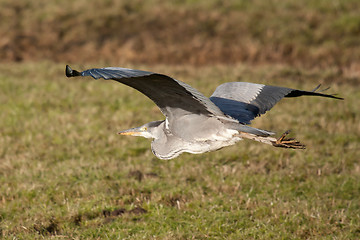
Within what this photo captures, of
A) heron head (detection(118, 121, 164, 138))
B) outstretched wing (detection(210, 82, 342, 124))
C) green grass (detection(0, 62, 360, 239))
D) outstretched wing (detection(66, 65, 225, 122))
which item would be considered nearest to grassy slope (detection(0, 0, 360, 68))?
green grass (detection(0, 62, 360, 239))

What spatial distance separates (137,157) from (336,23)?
903cm

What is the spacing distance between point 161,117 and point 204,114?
4.01 metres

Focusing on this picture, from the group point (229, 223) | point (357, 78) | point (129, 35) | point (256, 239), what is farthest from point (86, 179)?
point (129, 35)

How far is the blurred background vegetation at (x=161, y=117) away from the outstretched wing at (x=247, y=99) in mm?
1161

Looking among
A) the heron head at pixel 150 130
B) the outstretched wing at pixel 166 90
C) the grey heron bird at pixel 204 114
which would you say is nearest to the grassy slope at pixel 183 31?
the heron head at pixel 150 130

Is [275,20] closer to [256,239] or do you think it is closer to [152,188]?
[152,188]

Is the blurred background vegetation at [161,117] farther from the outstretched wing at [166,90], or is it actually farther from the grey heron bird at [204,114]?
the outstretched wing at [166,90]

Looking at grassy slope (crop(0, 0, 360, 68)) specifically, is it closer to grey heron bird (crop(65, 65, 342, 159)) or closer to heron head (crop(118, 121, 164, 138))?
heron head (crop(118, 121, 164, 138))

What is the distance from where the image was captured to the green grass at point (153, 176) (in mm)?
4859

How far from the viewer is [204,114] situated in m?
4.32

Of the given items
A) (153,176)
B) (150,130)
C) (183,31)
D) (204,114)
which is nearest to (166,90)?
(204,114)

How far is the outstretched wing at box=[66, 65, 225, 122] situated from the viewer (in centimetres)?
344

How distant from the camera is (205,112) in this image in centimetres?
429

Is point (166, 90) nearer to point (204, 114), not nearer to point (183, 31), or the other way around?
point (204, 114)
